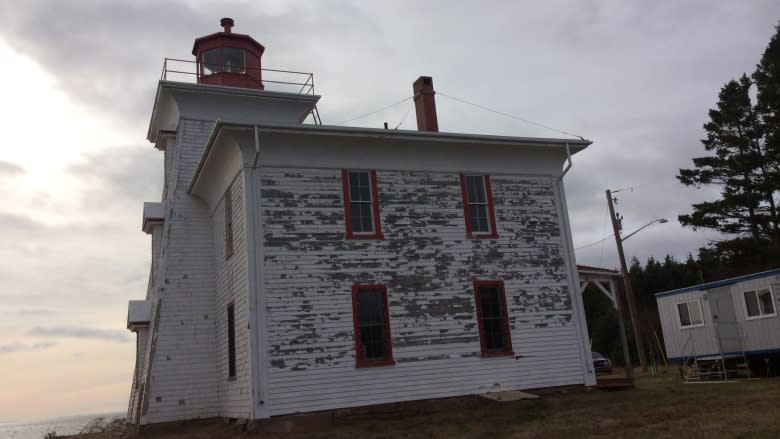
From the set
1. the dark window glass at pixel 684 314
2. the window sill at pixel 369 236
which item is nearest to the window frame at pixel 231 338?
the window sill at pixel 369 236

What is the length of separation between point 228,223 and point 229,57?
7844 millimetres

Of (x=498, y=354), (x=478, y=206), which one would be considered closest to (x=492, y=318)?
(x=498, y=354)

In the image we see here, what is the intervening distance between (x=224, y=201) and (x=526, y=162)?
347 inches

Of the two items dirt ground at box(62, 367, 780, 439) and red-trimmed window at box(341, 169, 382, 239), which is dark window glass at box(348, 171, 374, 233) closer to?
red-trimmed window at box(341, 169, 382, 239)

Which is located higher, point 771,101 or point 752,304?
point 771,101

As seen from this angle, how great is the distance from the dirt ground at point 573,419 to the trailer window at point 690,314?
14.6ft

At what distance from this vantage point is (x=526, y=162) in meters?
19.5

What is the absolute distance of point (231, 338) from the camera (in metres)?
17.7

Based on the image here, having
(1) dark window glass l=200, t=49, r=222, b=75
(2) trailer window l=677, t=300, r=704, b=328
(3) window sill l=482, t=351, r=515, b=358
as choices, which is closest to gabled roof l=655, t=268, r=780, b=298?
(2) trailer window l=677, t=300, r=704, b=328

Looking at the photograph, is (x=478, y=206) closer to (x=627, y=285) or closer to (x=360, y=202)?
(x=360, y=202)

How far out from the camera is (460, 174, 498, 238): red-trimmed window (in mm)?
18406

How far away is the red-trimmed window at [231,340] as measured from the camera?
17.3 metres

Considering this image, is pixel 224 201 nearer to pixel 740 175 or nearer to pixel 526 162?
pixel 526 162

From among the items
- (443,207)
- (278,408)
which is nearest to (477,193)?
(443,207)
